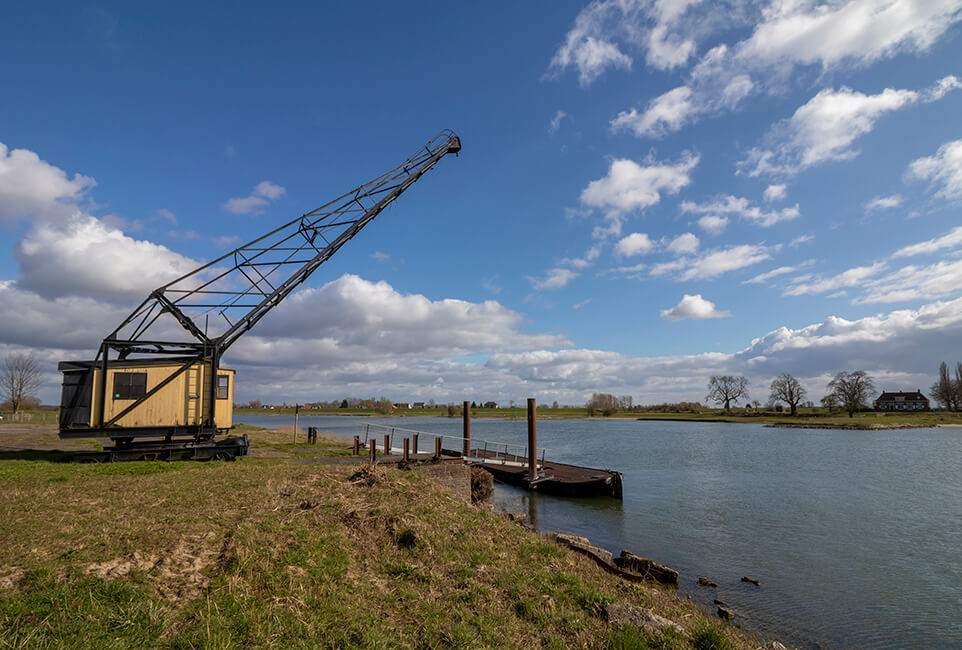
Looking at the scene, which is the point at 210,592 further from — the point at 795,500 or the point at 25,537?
the point at 795,500

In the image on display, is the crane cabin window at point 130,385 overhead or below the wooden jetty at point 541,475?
overhead

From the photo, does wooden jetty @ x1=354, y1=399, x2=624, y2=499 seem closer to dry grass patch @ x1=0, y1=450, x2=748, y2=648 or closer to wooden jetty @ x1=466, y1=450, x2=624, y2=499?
wooden jetty @ x1=466, y1=450, x2=624, y2=499

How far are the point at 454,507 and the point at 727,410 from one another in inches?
5516

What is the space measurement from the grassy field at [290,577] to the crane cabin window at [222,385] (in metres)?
9.15

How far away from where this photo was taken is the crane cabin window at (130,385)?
1912 cm

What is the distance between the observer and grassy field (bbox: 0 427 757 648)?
5.79 meters

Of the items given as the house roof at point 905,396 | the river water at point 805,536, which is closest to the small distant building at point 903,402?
the house roof at point 905,396

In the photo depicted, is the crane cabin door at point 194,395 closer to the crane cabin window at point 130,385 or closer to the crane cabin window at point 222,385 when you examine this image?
the crane cabin window at point 222,385

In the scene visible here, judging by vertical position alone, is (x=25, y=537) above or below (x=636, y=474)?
above

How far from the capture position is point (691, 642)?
7289mm

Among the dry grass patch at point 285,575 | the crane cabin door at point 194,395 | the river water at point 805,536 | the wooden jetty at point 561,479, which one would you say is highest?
the crane cabin door at point 194,395

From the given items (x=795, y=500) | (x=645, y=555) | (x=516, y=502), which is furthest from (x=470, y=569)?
(x=795, y=500)

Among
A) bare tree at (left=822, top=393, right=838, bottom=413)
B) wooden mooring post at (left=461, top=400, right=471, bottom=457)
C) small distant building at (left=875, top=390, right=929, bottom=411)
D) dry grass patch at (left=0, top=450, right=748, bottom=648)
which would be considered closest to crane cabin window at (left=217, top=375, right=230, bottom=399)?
dry grass patch at (left=0, top=450, right=748, bottom=648)

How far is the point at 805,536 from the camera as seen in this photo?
19.2 meters
